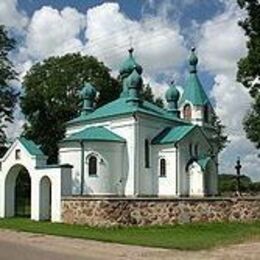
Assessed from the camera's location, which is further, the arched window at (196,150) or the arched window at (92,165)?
the arched window at (196,150)

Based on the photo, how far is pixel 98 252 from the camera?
19.1 metres

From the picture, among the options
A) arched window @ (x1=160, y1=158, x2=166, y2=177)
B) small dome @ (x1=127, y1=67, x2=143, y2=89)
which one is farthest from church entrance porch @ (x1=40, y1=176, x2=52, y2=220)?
small dome @ (x1=127, y1=67, x2=143, y2=89)

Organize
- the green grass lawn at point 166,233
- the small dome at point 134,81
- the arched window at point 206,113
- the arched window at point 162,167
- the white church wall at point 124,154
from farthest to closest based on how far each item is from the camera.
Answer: the arched window at point 206,113 → the small dome at point 134,81 → the arched window at point 162,167 → the white church wall at point 124,154 → the green grass lawn at point 166,233

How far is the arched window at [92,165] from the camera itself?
4188 cm

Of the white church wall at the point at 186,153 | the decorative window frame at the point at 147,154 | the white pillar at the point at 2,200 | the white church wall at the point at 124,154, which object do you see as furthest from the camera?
the decorative window frame at the point at 147,154

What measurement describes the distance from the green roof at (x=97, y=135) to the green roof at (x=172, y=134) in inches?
101

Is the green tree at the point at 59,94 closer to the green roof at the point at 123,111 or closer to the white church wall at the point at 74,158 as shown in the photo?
the green roof at the point at 123,111

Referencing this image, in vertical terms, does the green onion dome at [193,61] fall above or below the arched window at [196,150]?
above

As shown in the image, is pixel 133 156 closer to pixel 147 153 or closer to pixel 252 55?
pixel 147 153

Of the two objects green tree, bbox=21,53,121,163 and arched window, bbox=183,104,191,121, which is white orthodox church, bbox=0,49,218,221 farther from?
green tree, bbox=21,53,121,163

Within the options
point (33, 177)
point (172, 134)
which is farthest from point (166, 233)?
point (172, 134)

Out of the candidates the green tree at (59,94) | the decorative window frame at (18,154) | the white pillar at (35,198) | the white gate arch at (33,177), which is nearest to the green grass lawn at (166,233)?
the white gate arch at (33,177)

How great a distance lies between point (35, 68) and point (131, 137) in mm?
24331

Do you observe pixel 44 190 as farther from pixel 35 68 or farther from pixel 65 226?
pixel 35 68
